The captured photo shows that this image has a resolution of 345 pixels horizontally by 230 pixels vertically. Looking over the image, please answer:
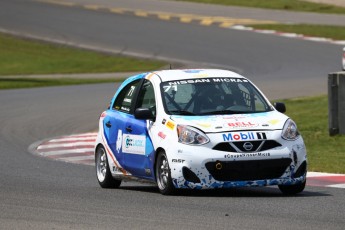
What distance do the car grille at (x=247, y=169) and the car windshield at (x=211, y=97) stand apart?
854 millimetres

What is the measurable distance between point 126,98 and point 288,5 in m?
40.4

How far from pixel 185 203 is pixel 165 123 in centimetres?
127

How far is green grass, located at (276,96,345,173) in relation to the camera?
52.0 feet

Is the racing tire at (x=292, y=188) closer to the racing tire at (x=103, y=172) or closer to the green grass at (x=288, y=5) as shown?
the racing tire at (x=103, y=172)

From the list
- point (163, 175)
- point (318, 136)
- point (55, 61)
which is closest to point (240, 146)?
point (163, 175)

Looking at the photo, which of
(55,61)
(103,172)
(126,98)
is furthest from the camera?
(55,61)

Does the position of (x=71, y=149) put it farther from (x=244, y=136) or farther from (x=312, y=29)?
(x=312, y=29)

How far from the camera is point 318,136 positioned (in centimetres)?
1981

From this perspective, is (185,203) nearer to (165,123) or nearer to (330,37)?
(165,123)

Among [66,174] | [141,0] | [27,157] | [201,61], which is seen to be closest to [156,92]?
[66,174]

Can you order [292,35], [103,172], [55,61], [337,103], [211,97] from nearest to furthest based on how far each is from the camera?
1. [211,97]
2. [103,172]
3. [337,103]
4. [55,61]
5. [292,35]

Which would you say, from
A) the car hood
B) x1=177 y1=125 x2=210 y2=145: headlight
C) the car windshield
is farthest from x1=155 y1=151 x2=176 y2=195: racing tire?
the car windshield

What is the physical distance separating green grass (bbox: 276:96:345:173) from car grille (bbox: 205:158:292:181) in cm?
315

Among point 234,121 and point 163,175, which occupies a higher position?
point 234,121
